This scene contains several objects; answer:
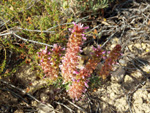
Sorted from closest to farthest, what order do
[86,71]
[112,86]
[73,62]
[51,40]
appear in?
[73,62] → [86,71] → [112,86] → [51,40]

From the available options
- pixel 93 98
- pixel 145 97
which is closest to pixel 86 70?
pixel 93 98

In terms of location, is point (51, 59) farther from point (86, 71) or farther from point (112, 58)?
point (112, 58)

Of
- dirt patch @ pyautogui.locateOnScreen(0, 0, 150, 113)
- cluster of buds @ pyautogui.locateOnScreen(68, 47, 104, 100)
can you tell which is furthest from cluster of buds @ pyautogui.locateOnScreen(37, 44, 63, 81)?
dirt patch @ pyautogui.locateOnScreen(0, 0, 150, 113)

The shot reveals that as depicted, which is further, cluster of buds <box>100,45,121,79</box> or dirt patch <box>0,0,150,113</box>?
dirt patch <box>0,0,150,113</box>

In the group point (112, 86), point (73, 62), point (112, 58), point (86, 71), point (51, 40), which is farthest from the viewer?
point (51, 40)

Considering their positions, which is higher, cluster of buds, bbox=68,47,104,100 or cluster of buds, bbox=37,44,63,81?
cluster of buds, bbox=37,44,63,81

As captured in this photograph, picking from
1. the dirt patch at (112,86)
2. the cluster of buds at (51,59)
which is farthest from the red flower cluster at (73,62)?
the dirt patch at (112,86)

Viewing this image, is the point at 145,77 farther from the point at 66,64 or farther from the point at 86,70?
the point at 66,64

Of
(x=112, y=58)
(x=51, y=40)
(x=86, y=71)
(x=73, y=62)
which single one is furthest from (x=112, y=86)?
(x=51, y=40)

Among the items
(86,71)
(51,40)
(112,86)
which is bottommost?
(112,86)

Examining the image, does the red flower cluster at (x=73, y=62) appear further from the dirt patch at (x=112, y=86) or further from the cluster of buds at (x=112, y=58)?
the dirt patch at (x=112, y=86)

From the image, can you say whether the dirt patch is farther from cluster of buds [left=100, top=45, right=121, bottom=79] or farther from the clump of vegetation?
cluster of buds [left=100, top=45, right=121, bottom=79]
